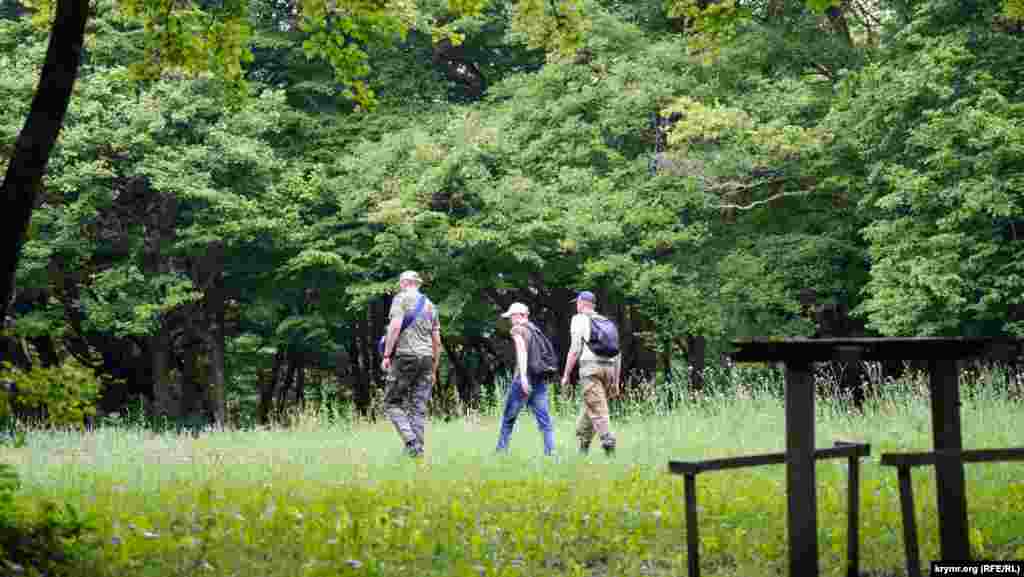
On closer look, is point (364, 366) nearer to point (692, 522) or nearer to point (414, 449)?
point (414, 449)

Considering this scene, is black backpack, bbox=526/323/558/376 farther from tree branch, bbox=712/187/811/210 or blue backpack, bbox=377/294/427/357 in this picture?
tree branch, bbox=712/187/811/210

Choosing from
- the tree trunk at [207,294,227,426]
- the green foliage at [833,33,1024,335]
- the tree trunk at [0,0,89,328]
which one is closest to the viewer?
the tree trunk at [0,0,89,328]

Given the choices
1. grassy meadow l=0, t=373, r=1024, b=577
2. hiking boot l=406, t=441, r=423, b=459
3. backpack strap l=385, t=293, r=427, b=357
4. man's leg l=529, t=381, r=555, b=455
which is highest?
backpack strap l=385, t=293, r=427, b=357

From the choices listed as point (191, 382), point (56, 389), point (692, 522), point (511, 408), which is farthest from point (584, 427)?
point (191, 382)

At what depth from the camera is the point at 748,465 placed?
5.59 meters

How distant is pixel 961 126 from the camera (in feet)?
59.1

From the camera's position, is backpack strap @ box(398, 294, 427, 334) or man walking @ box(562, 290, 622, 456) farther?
backpack strap @ box(398, 294, 427, 334)

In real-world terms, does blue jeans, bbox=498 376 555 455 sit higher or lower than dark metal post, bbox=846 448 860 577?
higher

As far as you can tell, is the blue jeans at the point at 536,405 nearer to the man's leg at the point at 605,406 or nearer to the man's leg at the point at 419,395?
the man's leg at the point at 605,406

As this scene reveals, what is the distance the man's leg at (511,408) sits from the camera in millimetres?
12044

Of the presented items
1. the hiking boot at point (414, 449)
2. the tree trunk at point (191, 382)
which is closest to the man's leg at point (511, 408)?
the hiking boot at point (414, 449)

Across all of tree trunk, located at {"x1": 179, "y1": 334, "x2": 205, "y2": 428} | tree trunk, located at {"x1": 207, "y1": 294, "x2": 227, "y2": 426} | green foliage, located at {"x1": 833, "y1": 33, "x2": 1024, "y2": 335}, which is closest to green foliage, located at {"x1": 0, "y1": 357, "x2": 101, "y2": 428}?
green foliage, located at {"x1": 833, "y1": 33, "x2": 1024, "y2": 335}

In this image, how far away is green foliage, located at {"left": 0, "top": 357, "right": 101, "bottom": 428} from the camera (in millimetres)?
6570

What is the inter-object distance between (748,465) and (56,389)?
3964 mm
